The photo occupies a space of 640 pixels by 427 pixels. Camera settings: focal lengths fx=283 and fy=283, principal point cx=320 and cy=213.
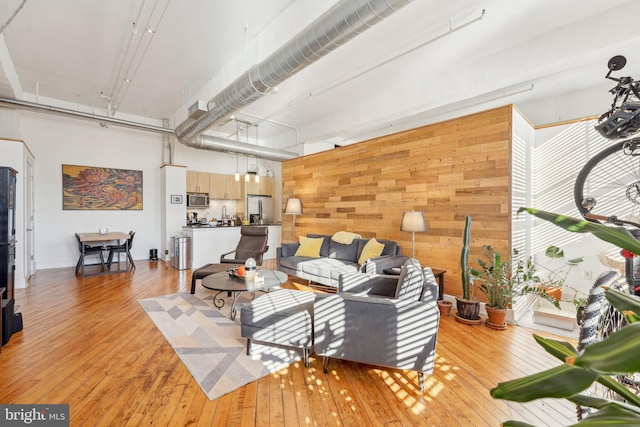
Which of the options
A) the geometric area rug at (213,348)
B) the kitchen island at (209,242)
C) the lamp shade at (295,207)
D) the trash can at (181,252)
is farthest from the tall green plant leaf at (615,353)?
the kitchen island at (209,242)

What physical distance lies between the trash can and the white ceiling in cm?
298

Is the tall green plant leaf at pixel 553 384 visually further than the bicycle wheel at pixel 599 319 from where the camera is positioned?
No

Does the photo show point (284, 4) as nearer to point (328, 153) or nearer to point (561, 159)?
point (328, 153)

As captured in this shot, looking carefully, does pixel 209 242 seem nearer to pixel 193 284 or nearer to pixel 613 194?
pixel 193 284

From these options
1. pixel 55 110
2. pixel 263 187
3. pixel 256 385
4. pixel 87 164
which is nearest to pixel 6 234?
pixel 55 110

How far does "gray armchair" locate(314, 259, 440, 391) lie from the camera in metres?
2.17

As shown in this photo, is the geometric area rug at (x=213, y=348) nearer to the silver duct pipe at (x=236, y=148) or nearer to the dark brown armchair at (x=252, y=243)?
the dark brown armchair at (x=252, y=243)

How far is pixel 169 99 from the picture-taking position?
233 inches

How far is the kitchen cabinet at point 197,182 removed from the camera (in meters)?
7.78

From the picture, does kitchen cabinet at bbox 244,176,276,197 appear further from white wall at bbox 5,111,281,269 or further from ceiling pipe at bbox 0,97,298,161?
ceiling pipe at bbox 0,97,298,161

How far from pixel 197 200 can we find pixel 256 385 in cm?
651

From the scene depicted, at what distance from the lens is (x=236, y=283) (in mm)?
3557

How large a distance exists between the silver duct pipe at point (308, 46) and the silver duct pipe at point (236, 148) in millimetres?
1919

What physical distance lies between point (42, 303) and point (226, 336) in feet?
10.0
